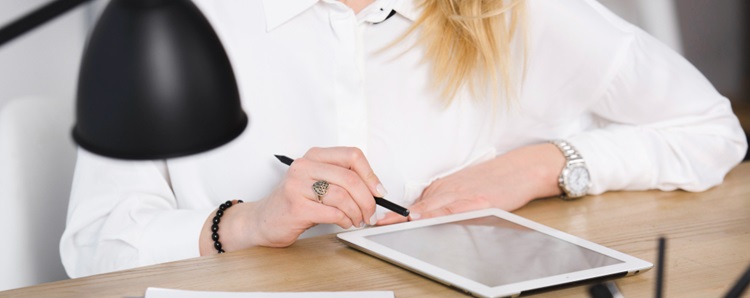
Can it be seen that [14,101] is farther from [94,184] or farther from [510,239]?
[510,239]

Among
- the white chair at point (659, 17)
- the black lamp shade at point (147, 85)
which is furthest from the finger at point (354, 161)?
the white chair at point (659, 17)

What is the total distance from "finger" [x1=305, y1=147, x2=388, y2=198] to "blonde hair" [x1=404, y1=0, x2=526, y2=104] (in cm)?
36

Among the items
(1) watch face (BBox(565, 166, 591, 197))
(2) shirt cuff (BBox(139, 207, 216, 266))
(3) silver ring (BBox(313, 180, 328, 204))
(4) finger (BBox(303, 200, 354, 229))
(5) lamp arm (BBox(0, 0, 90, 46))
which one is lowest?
(1) watch face (BBox(565, 166, 591, 197))

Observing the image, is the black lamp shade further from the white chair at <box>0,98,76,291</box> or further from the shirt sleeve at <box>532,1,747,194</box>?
the shirt sleeve at <box>532,1,747,194</box>

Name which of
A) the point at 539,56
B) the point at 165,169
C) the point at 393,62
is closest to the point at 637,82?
the point at 539,56

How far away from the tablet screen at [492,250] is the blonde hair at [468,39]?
1.13ft

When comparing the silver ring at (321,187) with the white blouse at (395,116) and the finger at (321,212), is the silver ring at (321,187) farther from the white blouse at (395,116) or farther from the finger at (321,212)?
the white blouse at (395,116)

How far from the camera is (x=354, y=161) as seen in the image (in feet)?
3.56

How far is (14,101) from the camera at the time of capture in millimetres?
1278

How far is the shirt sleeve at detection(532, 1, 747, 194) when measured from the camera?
1.43 meters

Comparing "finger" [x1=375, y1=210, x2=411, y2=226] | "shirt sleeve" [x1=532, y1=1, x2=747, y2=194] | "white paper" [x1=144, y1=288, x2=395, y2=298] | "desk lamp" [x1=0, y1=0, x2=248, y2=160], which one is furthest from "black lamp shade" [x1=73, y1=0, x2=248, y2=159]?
"shirt sleeve" [x1=532, y1=1, x2=747, y2=194]

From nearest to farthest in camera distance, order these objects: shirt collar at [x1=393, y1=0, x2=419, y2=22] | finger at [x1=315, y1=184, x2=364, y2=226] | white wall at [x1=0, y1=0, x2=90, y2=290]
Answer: finger at [x1=315, y1=184, x2=364, y2=226]
white wall at [x1=0, y1=0, x2=90, y2=290]
shirt collar at [x1=393, y1=0, x2=419, y2=22]

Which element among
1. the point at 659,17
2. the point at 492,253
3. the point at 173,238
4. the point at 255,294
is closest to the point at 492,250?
the point at 492,253

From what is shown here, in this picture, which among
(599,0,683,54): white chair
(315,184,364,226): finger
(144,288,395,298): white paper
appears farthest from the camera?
(599,0,683,54): white chair
